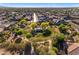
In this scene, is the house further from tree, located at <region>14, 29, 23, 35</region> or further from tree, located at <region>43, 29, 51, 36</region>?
tree, located at <region>14, 29, 23, 35</region>

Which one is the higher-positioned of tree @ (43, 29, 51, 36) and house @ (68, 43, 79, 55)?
tree @ (43, 29, 51, 36)

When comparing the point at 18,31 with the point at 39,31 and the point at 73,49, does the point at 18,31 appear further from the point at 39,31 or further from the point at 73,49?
the point at 73,49

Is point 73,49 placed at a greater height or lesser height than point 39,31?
lesser

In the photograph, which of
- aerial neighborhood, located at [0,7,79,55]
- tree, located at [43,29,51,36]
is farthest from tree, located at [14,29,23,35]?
tree, located at [43,29,51,36]

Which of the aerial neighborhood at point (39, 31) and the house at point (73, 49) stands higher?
the aerial neighborhood at point (39, 31)

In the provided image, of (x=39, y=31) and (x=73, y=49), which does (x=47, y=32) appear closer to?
(x=39, y=31)

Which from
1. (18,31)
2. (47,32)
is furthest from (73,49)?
(18,31)

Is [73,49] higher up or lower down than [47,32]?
lower down

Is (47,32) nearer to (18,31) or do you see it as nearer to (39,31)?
(39,31)

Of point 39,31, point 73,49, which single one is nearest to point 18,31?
point 39,31

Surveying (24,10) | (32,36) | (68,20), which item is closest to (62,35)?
(68,20)

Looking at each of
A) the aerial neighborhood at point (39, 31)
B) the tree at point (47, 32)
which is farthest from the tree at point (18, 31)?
the tree at point (47, 32)

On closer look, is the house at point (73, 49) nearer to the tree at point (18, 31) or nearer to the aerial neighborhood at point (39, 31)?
the aerial neighborhood at point (39, 31)

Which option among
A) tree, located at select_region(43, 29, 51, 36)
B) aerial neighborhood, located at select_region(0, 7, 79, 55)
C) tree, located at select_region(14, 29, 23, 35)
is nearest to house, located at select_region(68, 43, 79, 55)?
aerial neighborhood, located at select_region(0, 7, 79, 55)
